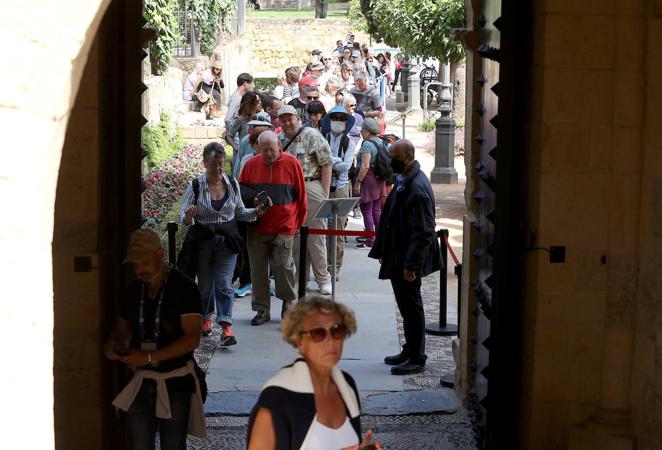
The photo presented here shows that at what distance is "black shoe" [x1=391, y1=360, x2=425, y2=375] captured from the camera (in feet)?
31.9

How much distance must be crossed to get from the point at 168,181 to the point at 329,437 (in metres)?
12.3

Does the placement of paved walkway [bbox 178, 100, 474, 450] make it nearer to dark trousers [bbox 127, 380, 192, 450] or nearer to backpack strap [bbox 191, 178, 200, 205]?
backpack strap [bbox 191, 178, 200, 205]

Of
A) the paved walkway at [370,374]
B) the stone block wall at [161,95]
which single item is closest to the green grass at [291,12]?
the stone block wall at [161,95]

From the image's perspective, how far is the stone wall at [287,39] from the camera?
51.9 meters

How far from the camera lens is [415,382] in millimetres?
9555

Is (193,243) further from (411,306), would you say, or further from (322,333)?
(322,333)

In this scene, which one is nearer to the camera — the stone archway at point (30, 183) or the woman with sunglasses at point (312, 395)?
the stone archway at point (30, 183)

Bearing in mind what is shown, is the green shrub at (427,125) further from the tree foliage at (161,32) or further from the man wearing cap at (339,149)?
the man wearing cap at (339,149)

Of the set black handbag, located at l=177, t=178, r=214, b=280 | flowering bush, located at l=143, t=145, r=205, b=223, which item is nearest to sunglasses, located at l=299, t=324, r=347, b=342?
black handbag, located at l=177, t=178, r=214, b=280

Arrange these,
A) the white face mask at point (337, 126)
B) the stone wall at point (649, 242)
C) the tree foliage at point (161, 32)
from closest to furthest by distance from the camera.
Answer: the stone wall at point (649, 242) < the white face mask at point (337, 126) < the tree foliage at point (161, 32)

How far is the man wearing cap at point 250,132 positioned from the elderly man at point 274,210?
1261mm

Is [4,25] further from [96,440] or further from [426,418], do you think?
[426,418]

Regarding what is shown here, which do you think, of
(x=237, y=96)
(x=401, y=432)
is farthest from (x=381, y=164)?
(x=401, y=432)

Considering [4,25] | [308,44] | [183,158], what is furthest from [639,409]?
[308,44]
